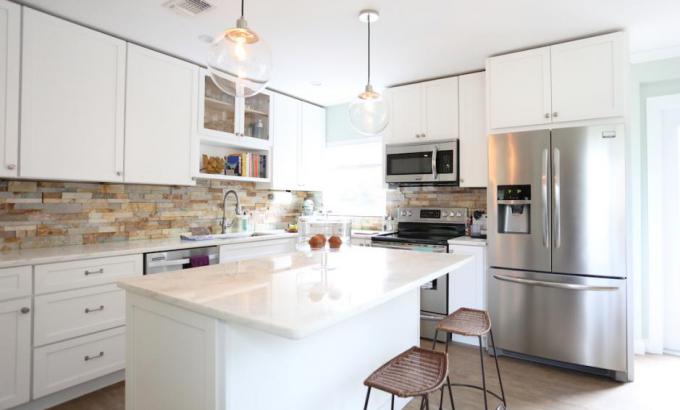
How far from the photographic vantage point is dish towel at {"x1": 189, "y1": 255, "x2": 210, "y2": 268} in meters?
3.02

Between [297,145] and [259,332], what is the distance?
3.34 m

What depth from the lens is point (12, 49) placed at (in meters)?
2.31

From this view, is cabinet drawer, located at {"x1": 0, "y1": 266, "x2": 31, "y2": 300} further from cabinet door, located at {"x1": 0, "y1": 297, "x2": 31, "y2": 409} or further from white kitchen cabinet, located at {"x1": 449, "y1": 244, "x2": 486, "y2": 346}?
white kitchen cabinet, located at {"x1": 449, "y1": 244, "x2": 486, "y2": 346}

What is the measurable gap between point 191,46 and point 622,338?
386 centimetres

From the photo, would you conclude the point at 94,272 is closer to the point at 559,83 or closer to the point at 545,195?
the point at 545,195

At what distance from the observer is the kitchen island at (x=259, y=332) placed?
118 cm

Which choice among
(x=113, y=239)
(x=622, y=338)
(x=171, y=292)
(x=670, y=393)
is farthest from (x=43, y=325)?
(x=670, y=393)

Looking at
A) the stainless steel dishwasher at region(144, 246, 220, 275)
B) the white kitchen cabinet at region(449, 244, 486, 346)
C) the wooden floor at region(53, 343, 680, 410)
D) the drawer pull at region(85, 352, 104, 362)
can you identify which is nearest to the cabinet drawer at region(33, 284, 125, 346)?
the drawer pull at region(85, 352, 104, 362)

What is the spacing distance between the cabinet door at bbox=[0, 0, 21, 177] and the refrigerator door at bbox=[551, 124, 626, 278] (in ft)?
11.9

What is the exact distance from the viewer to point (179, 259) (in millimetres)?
2949

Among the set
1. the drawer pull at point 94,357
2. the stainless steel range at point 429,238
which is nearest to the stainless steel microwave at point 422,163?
the stainless steel range at point 429,238

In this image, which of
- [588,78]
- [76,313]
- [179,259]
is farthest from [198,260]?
[588,78]

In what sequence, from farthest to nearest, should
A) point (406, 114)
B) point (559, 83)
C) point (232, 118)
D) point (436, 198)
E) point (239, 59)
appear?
1. point (436, 198)
2. point (406, 114)
3. point (232, 118)
4. point (559, 83)
5. point (239, 59)

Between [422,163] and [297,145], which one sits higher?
[297,145]
